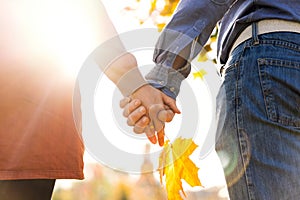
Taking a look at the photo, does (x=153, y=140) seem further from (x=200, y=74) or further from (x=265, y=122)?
(x=265, y=122)

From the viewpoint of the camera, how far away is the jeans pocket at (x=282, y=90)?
1.40 meters

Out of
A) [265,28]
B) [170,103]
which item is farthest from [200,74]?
[265,28]

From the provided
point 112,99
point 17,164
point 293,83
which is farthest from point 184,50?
point 17,164

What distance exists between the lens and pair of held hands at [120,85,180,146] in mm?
1666

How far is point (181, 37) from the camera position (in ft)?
5.46

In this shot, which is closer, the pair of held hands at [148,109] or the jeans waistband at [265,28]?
the jeans waistband at [265,28]

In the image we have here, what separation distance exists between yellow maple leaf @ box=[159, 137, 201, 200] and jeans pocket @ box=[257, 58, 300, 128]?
1.68 ft

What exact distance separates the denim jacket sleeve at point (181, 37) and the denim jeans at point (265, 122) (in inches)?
8.9

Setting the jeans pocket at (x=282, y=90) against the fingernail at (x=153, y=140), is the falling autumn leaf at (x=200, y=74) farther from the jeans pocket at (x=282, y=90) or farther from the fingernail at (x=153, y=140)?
the jeans pocket at (x=282, y=90)

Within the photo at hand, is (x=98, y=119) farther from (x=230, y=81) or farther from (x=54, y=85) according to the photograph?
(x=230, y=81)

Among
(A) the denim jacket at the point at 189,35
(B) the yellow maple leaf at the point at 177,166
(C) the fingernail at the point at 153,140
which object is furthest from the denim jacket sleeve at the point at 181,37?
(B) the yellow maple leaf at the point at 177,166

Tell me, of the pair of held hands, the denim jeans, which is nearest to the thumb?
the pair of held hands

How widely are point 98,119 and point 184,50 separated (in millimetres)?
360

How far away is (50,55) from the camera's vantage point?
5.68 feet
